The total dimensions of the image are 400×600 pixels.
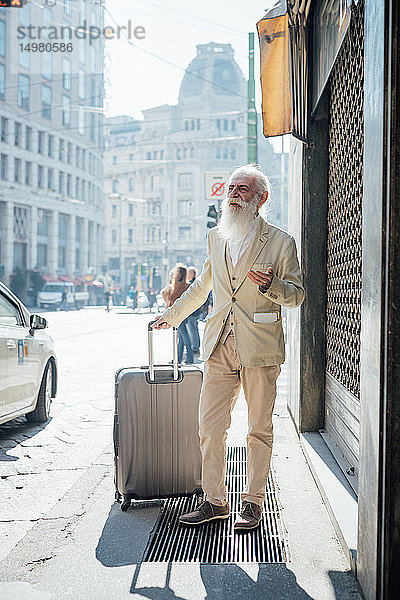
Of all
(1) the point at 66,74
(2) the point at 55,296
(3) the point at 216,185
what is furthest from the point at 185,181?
(3) the point at 216,185

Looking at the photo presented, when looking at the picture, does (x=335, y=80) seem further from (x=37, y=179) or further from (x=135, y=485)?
(x=37, y=179)

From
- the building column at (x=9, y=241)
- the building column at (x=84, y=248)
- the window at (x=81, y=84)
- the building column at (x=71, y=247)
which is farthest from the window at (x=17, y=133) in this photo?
the building column at (x=84, y=248)

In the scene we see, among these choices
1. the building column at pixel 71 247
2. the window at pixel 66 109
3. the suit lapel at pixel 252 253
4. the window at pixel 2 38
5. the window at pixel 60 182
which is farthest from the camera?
the building column at pixel 71 247

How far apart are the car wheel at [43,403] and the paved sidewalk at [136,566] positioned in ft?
10.7

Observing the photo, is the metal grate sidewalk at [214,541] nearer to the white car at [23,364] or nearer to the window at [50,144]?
the white car at [23,364]

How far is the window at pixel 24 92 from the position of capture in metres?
66.1

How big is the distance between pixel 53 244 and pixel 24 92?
45.5ft

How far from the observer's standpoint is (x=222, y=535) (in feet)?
14.1

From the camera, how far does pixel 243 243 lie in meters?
4.47

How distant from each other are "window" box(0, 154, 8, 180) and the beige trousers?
197 feet

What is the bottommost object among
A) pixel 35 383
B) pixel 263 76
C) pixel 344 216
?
pixel 35 383

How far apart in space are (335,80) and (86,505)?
3.70m

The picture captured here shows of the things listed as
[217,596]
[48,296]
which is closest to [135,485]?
[217,596]

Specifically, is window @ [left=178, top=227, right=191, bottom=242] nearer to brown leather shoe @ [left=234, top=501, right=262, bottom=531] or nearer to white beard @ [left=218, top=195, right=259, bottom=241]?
white beard @ [left=218, top=195, right=259, bottom=241]
